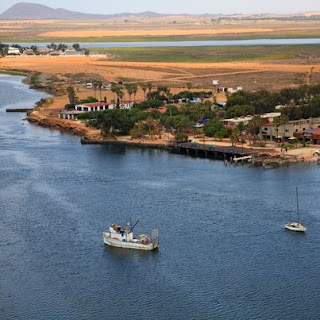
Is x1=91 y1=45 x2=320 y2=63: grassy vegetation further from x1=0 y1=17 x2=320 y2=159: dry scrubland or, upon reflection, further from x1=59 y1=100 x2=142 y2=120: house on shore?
x1=59 y1=100 x2=142 y2=120: house on shore

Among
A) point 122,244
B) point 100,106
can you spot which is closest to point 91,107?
point 100,106

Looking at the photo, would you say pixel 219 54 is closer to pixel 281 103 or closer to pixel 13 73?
pixel 13 73

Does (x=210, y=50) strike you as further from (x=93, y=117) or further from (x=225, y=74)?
(x=93, y=117)

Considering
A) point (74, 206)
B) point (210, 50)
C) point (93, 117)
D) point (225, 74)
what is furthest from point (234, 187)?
point (210, 50)

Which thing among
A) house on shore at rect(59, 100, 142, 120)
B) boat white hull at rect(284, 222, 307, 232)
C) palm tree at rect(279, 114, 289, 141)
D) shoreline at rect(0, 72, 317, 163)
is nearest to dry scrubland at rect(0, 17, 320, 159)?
shoreline at rect(0, 72, 317, 163)

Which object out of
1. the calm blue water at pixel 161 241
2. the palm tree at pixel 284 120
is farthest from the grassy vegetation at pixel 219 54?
the calm blue water at pixel 161 241
